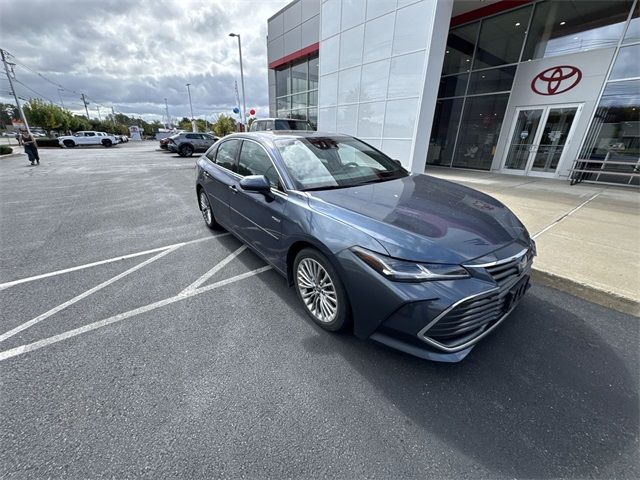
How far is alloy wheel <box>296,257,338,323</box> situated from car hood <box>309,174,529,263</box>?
50 cm

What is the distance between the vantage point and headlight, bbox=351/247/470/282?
1.77m

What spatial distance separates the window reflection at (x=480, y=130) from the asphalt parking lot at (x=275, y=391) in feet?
33.3

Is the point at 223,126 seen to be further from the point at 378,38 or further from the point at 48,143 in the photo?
the point at 378,38

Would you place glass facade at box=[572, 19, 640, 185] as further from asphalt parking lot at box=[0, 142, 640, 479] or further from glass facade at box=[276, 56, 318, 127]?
glass facade at box=[276, 56, 318, 127]

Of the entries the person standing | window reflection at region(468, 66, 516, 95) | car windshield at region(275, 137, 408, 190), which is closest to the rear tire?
the person standing

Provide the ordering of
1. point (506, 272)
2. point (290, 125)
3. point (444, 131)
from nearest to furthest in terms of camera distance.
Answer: point (506, 272) < point (290, 125) < point (444, 131)

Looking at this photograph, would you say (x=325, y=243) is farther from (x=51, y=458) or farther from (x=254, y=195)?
(x=51, y=458)

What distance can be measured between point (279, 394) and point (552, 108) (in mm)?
12339

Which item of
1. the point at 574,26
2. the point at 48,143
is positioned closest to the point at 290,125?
the point at 574,26

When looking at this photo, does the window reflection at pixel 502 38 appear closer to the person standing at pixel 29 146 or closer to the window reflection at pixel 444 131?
the window reflection at pixel 444 131

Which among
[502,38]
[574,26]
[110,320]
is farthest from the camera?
[502,38]

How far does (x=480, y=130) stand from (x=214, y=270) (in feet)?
39.8

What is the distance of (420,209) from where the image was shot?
230 cm

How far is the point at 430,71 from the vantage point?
327 inches
